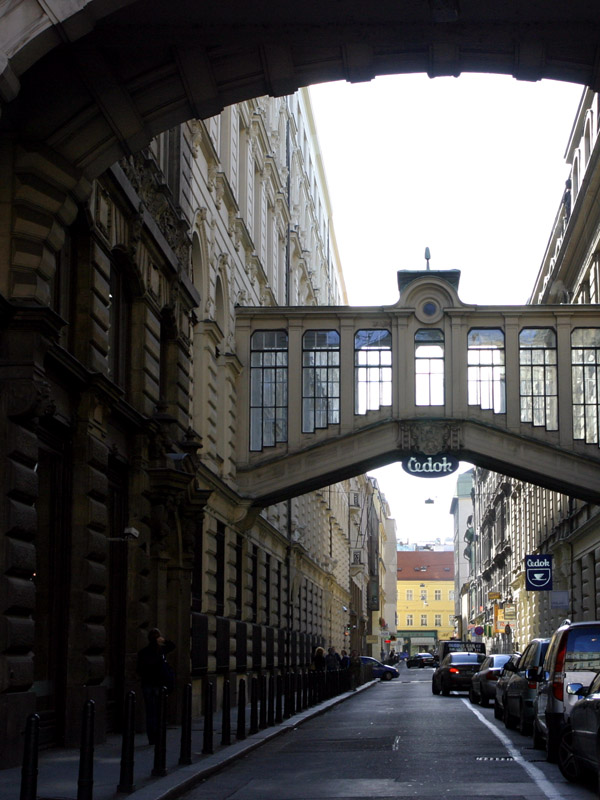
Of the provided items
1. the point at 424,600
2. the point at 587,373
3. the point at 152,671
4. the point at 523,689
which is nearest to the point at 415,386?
the point at 587,373

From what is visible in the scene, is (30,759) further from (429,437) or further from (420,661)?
(420,661)

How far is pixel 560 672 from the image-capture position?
596 inches

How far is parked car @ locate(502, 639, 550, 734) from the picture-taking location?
67.4 feet

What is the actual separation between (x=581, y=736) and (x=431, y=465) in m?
23.6

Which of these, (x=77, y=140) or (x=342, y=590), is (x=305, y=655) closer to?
(x=342, y=590)

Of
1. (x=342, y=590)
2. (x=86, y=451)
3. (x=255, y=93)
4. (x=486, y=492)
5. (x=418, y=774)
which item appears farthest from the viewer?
(x=486, y=492)

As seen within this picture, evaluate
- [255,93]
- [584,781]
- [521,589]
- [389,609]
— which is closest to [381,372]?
[255,93]

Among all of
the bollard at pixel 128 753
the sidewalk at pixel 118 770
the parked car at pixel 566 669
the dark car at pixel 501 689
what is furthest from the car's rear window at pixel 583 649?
the dark car at pixel 501 689

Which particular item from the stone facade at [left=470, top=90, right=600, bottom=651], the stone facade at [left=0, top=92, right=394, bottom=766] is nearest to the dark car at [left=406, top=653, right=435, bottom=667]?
the stone facade at [left=470, top=90, right=600, bottom=651]

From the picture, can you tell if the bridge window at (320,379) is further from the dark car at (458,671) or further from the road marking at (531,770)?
the road marking at (531,770)

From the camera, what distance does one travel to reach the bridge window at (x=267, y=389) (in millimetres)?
35969

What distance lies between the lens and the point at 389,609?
511ft

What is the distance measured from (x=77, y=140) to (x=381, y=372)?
2152cm

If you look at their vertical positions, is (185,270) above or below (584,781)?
above
